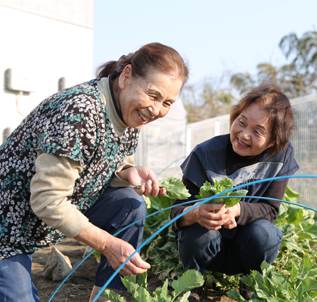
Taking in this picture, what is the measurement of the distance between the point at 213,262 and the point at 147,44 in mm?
1108

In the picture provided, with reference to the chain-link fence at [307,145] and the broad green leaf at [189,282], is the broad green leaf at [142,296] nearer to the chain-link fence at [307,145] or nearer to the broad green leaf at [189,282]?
the broad green leaf at [189,282]

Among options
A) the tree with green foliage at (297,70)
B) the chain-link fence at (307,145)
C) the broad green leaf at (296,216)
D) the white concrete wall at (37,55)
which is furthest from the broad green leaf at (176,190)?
the tree with green foliage at (297,70)

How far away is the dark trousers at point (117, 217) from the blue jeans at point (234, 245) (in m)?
0.25

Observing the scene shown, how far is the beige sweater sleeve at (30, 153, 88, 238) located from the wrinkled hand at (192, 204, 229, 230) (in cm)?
56

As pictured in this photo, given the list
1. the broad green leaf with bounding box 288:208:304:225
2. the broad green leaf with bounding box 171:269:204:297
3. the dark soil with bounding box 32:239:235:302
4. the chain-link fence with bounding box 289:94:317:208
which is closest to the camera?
the broad green leaf with bounding box 171:269:204:297

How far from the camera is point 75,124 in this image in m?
1.30

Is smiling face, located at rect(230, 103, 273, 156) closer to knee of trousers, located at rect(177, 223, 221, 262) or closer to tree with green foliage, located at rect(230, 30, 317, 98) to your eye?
knee of trousers, located at rect(177, 223, 221, 262)

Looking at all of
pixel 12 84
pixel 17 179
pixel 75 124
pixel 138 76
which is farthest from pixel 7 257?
pixel 12 84

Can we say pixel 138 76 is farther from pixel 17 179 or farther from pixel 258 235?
pixel 258 235

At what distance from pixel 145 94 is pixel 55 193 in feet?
1.64

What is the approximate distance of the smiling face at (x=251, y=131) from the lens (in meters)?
1.79

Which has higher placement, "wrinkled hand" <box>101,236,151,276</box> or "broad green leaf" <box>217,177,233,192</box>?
Answer: "broad green leaf" <box>217,177,233,192</box>

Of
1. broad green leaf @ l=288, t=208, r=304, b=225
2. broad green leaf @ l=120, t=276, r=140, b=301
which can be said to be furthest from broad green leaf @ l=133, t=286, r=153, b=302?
broad green leaf @ l=288, t=208, r=304, b=225

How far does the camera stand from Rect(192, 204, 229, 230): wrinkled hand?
1573mm
